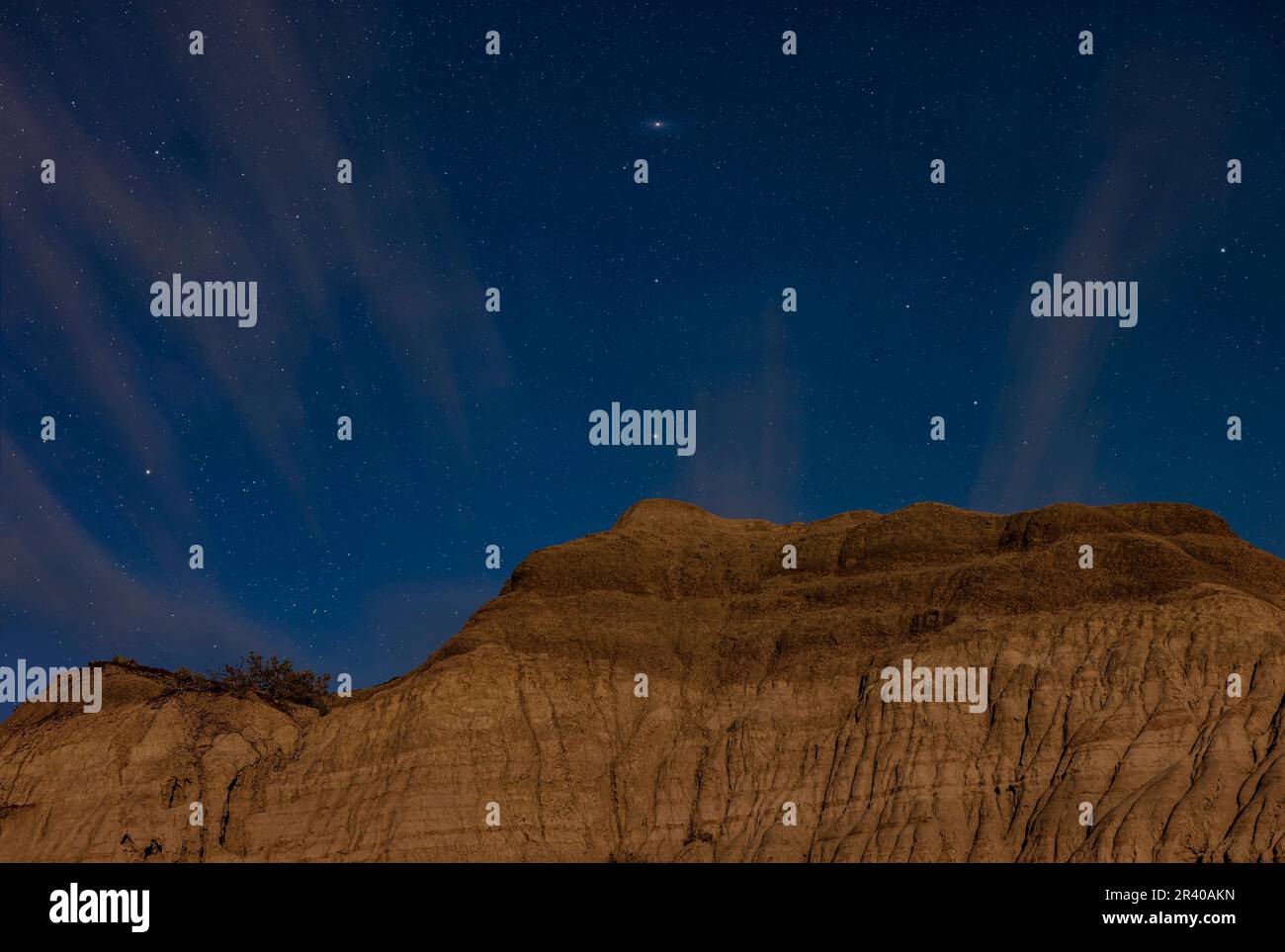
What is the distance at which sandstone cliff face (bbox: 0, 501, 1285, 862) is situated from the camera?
203 feet

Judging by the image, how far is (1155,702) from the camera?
63062 mm

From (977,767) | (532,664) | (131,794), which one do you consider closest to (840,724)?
(977,767)

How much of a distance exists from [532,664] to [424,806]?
1071cm

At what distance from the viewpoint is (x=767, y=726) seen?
72.5 metres

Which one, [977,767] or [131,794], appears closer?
[977,767]

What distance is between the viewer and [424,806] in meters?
70.7

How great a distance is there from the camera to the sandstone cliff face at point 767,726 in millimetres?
61812

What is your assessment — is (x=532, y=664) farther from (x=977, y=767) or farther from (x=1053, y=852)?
(x=1053, y=852)

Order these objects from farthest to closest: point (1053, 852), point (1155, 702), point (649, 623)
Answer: point (649, 623) < point (1155, 702) < point (1053, 852)
